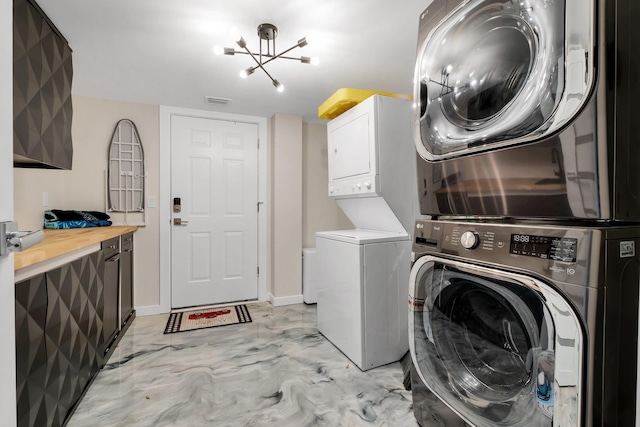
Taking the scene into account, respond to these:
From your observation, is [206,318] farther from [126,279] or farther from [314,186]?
[314,186]

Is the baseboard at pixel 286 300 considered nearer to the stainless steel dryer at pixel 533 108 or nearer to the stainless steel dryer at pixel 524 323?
the stainless steel dryer at pixel 524 323

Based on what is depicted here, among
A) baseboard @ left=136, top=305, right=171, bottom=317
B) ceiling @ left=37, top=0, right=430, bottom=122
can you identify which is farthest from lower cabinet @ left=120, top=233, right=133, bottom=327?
ceiling @ left=37, top=0, right=430, bottom=122

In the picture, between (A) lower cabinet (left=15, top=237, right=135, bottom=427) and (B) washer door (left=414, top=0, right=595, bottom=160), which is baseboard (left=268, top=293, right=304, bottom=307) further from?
(B) washer door (left=414, top=0, right=595, bottom=160)

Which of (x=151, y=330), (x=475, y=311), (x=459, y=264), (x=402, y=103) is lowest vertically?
(x=151, y=330)

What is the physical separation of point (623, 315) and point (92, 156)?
12.4ft

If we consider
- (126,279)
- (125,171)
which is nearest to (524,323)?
(126,279)

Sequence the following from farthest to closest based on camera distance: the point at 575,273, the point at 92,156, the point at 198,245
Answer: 1. the point at 198,245
2. the point at 92,156
3. the point at 575,273

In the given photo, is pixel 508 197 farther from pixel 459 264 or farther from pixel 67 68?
pixel 67 68

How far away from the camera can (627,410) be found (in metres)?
0.84

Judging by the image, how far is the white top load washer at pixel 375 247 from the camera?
213cm

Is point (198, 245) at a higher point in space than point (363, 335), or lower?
higher

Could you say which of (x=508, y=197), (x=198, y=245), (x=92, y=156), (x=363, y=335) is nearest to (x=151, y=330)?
(x=198, y=245)

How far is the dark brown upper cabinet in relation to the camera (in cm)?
145

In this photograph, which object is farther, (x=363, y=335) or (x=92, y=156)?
(x=92, y=156)
